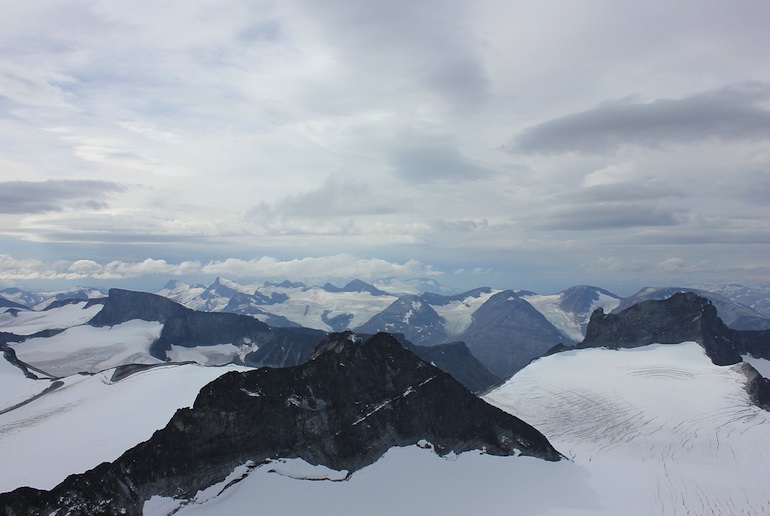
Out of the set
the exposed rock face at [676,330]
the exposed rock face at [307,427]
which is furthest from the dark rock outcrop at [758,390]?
the exposed rock face at [307,427]

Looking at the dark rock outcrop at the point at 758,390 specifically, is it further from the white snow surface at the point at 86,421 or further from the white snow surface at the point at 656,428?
the white snow surface at the point at 86,421

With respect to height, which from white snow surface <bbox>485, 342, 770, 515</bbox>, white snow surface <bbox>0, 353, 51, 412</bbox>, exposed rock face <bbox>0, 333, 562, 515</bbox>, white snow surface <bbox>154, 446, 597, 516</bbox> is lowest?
white snow surface <bbox>0, 353, 51, 412</bbox>

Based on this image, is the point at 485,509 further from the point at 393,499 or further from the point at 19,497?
the point at 19,497

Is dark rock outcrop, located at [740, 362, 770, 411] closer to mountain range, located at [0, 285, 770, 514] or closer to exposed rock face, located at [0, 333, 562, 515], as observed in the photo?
mountain range, located at [0, 285, 770, 514]

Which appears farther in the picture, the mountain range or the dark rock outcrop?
the dark rock outcrop

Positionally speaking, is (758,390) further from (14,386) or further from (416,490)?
(14,386)

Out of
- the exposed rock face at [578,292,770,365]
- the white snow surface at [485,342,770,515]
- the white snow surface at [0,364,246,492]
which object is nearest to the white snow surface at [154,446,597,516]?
the white snow surface at [485,342,770,515]

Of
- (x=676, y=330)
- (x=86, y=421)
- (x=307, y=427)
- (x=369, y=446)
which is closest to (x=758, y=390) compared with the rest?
(x=676, y=330)
